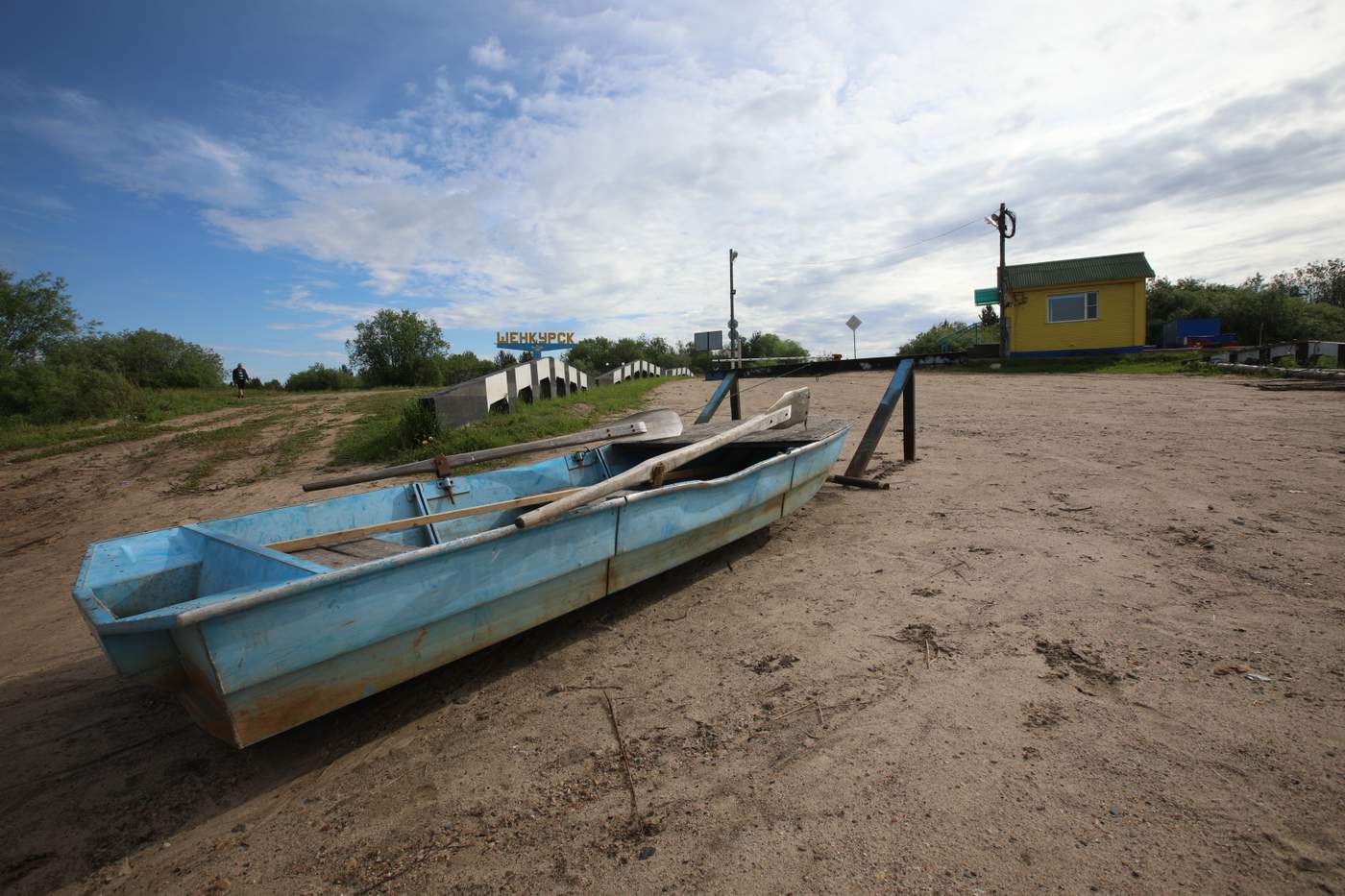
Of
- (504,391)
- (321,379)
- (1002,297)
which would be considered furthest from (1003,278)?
(321,379)

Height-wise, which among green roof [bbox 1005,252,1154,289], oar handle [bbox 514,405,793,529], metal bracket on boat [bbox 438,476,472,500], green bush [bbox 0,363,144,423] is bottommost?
metal bracket on boat [bbox 438,476,472,500]

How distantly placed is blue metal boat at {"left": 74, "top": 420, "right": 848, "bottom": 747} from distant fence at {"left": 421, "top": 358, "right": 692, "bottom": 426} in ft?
20.0

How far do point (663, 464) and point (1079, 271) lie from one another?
83.7ft

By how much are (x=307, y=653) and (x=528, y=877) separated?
1085 millimetres

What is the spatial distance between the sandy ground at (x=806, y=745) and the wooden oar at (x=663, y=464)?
0.80 meters

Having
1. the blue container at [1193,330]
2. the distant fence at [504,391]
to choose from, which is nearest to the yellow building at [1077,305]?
the blue container at [1193,330]

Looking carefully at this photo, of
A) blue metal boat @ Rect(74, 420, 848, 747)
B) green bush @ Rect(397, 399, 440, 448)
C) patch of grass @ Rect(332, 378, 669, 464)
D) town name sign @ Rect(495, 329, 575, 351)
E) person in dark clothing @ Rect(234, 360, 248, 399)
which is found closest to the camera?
blue metal boat @ Rect(74, 420, 848, 747)

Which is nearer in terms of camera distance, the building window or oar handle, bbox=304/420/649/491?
oar handle, bbox=304/420/649/491

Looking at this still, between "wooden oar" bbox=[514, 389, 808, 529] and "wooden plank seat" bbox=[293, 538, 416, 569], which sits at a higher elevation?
"wooden oar" bbox=[514, 389, 808, 529]

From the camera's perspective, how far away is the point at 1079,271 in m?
22.9

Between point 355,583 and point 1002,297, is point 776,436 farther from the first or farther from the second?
point 1002,297

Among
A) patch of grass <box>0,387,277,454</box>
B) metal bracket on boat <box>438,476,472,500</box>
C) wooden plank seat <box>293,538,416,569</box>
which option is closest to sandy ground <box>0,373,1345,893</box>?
wooden plank seat <box>293,538,416,569</box>

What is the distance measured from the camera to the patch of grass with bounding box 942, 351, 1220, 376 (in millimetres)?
16719

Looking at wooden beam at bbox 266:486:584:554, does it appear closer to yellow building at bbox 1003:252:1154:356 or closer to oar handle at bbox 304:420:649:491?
oar handle at bbox 304:420:649:491
